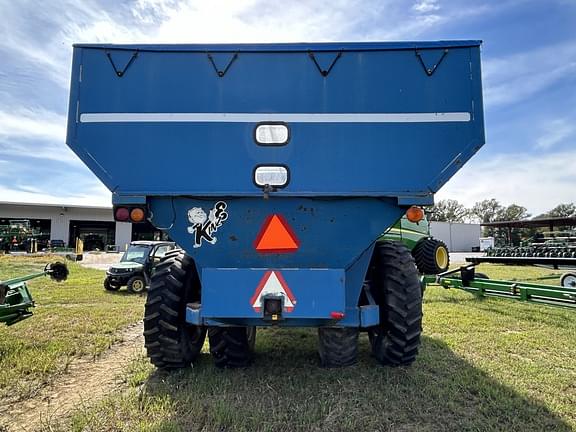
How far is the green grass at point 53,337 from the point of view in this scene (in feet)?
11.6

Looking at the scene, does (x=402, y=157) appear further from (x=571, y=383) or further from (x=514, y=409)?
(x=571, y=383)

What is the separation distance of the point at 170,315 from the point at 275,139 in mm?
1789

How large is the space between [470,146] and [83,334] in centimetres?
526

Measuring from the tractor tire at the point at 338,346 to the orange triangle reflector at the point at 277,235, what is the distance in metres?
0.96

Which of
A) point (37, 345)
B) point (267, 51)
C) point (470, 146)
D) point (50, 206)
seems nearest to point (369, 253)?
point (470, 146)

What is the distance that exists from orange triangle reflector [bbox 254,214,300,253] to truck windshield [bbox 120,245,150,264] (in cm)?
1053

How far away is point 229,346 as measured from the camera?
3.57 metres

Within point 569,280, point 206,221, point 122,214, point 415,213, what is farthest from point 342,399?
point 569,280

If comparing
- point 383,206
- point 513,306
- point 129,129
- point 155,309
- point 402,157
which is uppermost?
point 129,129

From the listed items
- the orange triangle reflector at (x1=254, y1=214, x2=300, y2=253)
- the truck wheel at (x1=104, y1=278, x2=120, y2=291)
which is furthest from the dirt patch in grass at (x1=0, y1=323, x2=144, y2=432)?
the truck wheel at (x1=104, y1=278, x2=120, y2=291)

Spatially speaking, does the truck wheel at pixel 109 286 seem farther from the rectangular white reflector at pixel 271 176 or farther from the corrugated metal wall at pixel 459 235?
the corrugated metal wall at pixel 459 235

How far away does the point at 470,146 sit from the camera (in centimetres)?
290

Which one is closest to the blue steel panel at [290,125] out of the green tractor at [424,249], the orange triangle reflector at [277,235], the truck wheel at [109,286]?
the orange triangle reflector at [277,235]

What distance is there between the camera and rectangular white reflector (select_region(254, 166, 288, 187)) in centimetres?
295
